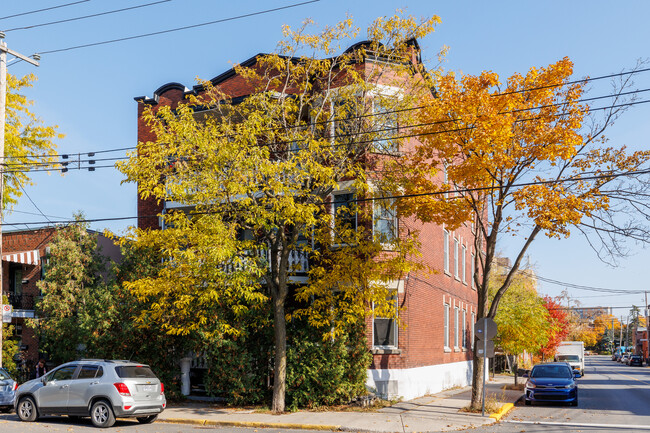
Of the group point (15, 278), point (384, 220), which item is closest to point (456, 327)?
point (384, 220)

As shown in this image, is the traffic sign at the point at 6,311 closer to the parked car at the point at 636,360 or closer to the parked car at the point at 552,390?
the parked car at the point at 552,390

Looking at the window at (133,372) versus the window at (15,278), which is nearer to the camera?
the window at (133,372)

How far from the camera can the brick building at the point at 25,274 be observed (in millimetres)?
29797

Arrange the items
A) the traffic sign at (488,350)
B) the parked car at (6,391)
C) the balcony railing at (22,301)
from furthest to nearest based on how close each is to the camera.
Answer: the balcony railing at (22,301) → the parked car at (6,391) → the traffic sign at (488,350)

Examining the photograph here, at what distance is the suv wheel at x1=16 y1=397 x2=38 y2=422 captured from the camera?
1763 cm

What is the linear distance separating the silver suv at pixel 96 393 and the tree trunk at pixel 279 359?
3.52 m

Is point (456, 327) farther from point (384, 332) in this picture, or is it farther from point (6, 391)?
point (6, 391)

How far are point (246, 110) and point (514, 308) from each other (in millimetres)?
18076

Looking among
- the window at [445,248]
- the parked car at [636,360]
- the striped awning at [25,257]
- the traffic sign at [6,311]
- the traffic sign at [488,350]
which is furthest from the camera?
the parked car at [636,360]

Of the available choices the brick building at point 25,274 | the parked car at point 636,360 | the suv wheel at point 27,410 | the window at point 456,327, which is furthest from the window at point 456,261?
the parked car at point 636,360

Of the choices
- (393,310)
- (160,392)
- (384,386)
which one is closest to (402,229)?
(393,310)

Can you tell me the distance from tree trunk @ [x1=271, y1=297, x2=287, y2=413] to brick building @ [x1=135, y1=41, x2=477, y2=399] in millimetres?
3588

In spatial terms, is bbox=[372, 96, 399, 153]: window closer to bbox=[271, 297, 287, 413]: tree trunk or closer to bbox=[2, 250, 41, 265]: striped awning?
bbox=[271, 297, 287, 413]: tree trunk

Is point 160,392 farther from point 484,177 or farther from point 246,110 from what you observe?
point 484,177
